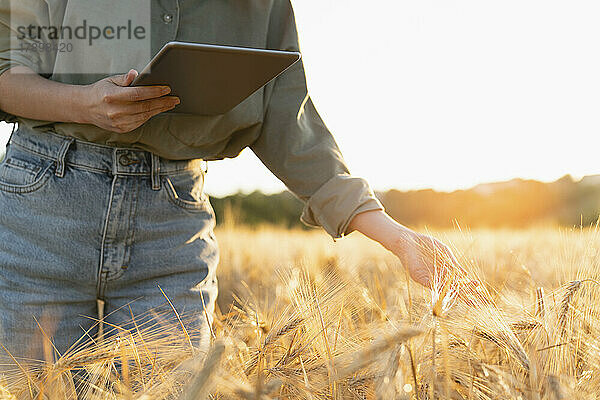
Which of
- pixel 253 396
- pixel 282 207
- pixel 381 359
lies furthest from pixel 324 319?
pixel 282 207

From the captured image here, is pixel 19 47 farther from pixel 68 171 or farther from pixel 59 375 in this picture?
pixel 59 375

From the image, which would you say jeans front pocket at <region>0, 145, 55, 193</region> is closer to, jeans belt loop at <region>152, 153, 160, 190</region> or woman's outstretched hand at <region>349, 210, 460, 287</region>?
jeans belt loop at <region>152, 153, 160, 190</region>

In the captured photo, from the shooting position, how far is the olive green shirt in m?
1.33

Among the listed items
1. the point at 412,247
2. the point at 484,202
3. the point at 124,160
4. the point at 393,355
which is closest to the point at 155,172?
the point at 124,160

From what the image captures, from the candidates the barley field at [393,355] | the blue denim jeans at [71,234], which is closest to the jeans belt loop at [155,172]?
the blue denim jeans at [71,234]

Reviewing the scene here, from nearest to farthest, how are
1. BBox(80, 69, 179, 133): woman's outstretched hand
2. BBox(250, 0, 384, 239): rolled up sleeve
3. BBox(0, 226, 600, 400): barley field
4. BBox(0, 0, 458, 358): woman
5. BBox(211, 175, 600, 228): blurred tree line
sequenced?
1. BBox(0, 226, 600, 400): barley field
2. BBox(80, 69, 179, 133): woman's outstretched hand
3. BBox(0, 0, 458, 358): woman
4. BBox(250, 0, 384, 239): rolled up sleeve
5. BBox(211, 175, 600, 228): blurred tree line

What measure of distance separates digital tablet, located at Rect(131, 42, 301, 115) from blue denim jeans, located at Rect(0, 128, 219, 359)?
0.71ft

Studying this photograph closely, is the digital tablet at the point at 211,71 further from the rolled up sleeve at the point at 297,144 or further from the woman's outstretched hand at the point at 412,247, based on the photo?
the woman's outstretched hand at the point at 412,247

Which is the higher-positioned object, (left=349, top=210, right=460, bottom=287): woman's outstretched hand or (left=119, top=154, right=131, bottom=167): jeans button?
(left=119, top=154, right=131, bottom=167): jeans button

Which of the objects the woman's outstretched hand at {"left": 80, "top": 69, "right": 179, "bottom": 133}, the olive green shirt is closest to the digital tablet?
the woman's outstretched hand at {"left": 80, "top": 69, "right": 179, "bottom": 133}

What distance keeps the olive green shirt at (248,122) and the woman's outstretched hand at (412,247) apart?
32mm

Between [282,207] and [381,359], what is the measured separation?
16955 millimetres

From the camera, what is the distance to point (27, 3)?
1314 mm

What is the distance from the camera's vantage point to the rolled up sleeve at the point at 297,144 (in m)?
1.46
